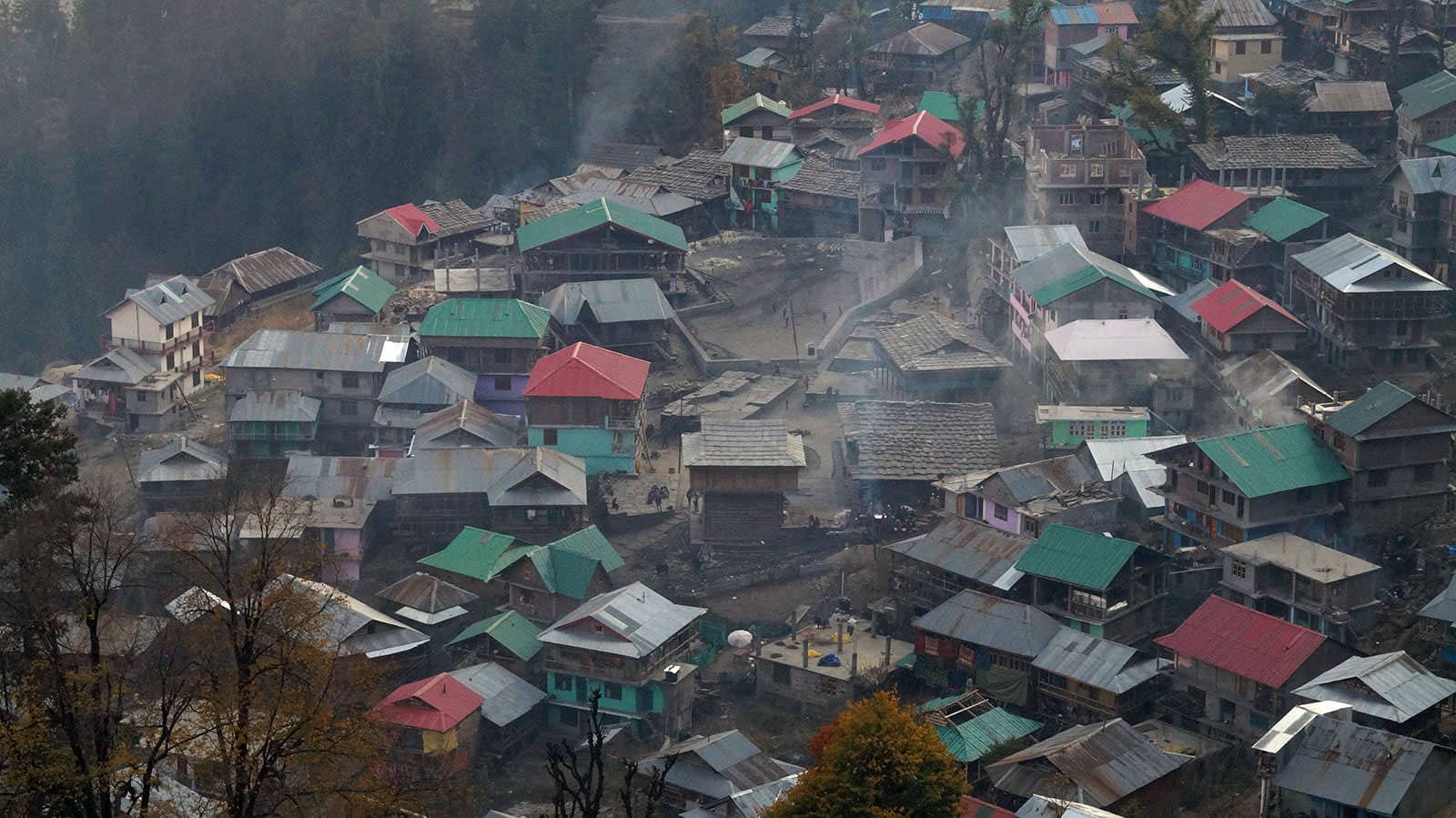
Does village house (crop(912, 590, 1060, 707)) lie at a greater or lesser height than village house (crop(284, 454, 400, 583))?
lesser

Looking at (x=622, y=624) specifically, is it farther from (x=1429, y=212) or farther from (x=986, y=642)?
(x=1429, y=212)

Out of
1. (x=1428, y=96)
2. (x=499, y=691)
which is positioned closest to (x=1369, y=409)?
(x=1428, y=96)

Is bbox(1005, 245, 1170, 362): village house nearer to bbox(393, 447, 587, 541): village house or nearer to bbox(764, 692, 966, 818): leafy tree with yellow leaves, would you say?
bbox(393, 447, 587, 541): village house

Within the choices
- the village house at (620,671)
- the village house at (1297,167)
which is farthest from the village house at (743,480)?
the village house at (1297,167)

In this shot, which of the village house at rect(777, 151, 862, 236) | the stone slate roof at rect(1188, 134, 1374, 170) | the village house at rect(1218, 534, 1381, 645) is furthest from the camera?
the village house at rect(777, 151, 862, 236)

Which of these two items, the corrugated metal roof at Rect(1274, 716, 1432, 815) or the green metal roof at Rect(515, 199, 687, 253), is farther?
the green metal roof at Rect(515, 199, 687, 253)

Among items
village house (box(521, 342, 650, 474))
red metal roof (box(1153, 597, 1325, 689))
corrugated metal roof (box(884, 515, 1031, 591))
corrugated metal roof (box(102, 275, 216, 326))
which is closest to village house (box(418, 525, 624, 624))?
village house (box(521, 342, 650, 474))
